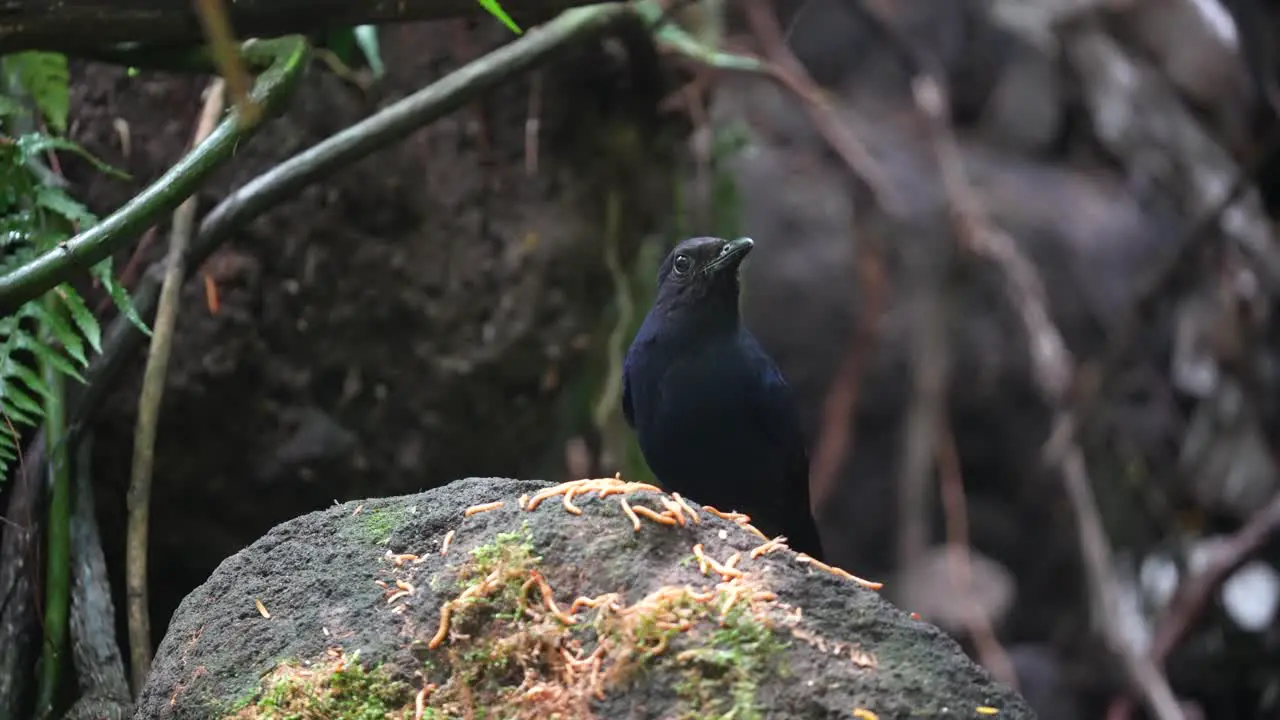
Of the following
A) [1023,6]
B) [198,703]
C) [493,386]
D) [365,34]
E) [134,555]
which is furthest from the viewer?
[1023,6]

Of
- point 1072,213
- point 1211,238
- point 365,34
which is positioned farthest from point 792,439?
point 1072,213

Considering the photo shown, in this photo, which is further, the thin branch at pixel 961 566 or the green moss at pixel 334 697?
the thin branch at pixel 961 566

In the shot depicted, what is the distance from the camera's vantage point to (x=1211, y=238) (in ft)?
19.2

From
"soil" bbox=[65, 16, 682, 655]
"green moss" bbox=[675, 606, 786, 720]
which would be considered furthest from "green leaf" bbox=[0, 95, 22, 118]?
"green moss" bbox=[675, 606, 786, 720]

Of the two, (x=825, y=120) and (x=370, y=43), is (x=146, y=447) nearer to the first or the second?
(x=370, y=43)

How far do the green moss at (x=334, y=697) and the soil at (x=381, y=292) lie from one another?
1795mm

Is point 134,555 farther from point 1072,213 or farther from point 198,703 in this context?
point 1072,213

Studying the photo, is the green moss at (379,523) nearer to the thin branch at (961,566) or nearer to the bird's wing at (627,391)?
the bird's wing at (627,391)

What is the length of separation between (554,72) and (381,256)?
3.37ft

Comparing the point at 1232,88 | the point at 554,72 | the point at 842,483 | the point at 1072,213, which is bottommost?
the point at 842,483

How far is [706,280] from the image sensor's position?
356 cm

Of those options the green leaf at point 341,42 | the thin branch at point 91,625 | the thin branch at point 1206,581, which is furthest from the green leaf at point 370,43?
the thin branch at point 1206,581

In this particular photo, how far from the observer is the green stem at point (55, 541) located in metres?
2.95

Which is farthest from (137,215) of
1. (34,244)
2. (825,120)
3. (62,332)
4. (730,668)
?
(825,120)
